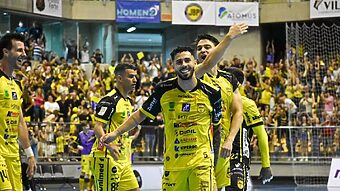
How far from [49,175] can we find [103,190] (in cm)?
1273

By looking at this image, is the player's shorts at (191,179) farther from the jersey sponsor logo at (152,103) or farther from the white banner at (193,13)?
the white banner at (193,13)

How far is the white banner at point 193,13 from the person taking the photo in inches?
1367

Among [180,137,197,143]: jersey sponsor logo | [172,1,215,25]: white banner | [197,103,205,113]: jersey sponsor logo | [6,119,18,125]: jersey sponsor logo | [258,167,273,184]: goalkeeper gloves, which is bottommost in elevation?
[258,167,273,184]: goalkeeper gloves

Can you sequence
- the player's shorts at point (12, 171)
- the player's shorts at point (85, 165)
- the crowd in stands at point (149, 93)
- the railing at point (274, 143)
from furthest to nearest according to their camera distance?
the crowd in stands at point (149, 93) → the railing at point (274, 143) → the player's shorts at point (85, 165) → the player's shorts at point (12, 171)

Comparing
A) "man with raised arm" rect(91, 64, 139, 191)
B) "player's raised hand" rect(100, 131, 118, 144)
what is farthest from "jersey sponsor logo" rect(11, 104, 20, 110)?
"man with raised arm" rect(91, 64, 139, 191)

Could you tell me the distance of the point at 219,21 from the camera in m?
35.1

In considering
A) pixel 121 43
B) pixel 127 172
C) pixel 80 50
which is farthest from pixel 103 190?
pixel 121 43

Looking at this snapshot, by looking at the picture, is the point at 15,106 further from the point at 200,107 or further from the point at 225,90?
the point at 225,90

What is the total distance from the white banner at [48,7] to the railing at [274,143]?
10361 mm

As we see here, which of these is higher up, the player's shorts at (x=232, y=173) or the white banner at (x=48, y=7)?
the white banner at (x=48, y=7)

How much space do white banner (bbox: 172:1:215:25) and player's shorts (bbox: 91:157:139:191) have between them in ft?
79.7

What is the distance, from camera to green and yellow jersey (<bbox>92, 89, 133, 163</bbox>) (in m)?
10.7

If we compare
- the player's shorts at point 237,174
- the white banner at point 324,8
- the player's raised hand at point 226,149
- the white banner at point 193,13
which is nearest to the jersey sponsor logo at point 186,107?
the player's raised hand at point 226,149

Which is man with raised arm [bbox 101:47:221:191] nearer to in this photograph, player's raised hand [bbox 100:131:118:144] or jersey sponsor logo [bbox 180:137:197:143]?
jersey sponsor logo [bbox 180:137:197:143]
